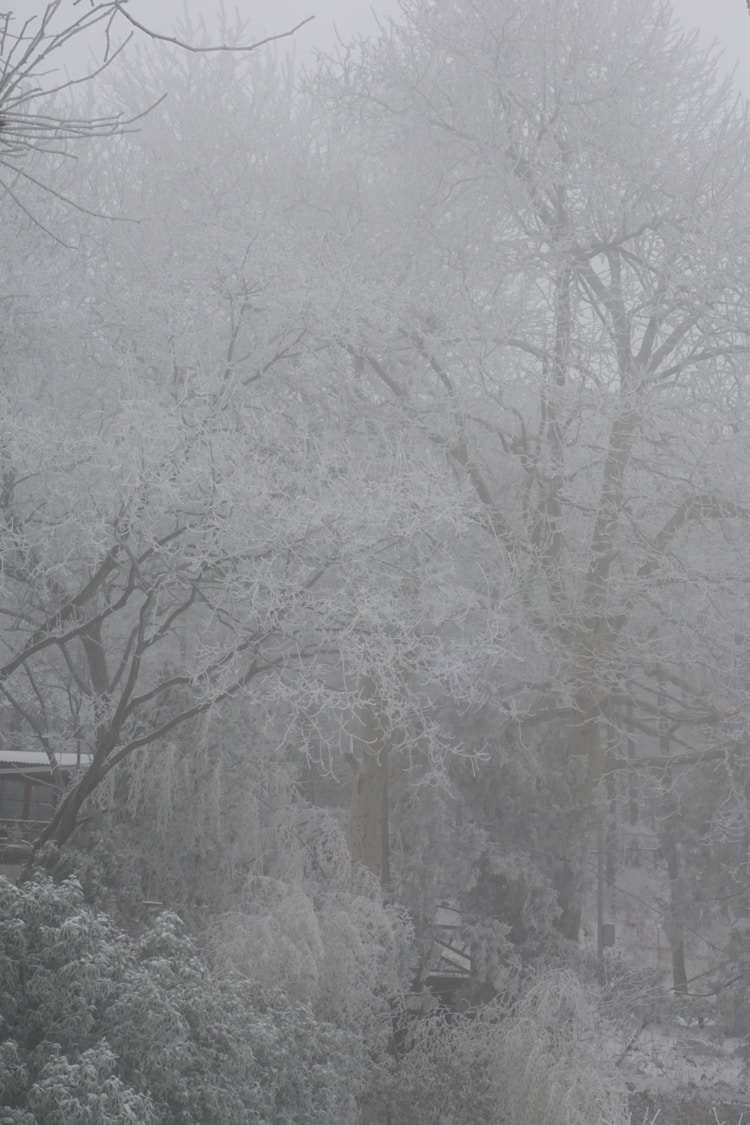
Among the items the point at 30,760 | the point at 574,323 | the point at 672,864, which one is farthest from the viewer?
the point at 672,864

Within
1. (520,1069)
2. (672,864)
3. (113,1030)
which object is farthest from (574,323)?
(113,1030)

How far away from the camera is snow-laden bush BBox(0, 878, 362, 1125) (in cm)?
547

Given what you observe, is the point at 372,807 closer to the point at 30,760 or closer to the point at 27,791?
the point at 27,791

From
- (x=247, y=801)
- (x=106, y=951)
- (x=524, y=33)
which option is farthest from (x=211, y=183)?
(x=106, y=951)

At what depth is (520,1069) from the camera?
1076 cm

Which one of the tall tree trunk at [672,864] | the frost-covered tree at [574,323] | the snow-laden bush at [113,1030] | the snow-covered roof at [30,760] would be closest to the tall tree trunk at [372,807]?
the frost-covered tree at [574,323]

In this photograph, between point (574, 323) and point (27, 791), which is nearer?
point (27, 791)

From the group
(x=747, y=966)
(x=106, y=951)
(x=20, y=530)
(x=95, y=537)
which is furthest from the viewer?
(x=747, y=966)

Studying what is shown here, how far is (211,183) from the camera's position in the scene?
50.9 ft

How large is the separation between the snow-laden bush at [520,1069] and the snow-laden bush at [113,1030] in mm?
3831

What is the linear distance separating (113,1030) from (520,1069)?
5684 millimetres

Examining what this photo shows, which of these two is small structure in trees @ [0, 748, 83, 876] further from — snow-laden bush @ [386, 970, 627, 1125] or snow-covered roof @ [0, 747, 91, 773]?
snow-laden bush @ [386, 970, 627, 1125]

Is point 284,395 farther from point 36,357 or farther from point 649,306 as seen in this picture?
point 649,306

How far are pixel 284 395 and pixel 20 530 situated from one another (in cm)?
388
